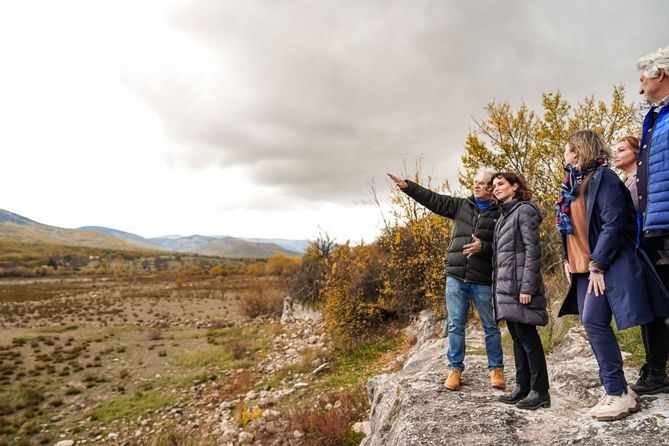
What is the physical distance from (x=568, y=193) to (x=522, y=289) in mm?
848

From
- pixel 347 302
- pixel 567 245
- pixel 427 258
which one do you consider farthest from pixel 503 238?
pixel 347 302

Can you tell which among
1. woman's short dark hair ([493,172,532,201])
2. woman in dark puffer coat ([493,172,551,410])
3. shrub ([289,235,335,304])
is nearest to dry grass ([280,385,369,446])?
woman in dark puffer coat ([493,172,551,410])

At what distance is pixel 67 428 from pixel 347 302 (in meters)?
8.32

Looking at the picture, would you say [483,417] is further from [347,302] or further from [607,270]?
[347,302]

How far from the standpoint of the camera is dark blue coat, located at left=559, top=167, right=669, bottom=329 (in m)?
2.34

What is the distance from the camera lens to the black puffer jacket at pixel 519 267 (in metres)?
2.94

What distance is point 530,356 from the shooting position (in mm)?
2979

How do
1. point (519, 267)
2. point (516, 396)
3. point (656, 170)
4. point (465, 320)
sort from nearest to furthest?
point (656, 170) < point (519, 267) < point (516, 396) < point (465, 320)

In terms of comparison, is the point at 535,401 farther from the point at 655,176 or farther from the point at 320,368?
the point at 320,368

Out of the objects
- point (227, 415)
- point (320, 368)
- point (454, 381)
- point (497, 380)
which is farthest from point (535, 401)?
point (320, 368)

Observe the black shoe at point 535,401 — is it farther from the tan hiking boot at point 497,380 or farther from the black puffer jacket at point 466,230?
the black puffer jacket at point 466,230

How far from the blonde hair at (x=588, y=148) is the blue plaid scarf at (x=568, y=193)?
0.06m

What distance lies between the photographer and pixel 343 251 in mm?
14414

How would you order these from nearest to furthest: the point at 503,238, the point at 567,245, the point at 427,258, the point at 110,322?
the point at 567,245 → the point at 503,238 → the point at 427,258 → the point at 110,322
